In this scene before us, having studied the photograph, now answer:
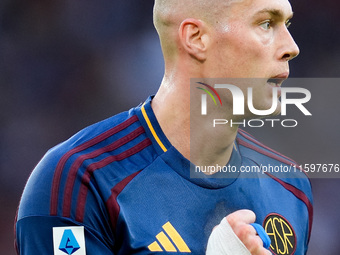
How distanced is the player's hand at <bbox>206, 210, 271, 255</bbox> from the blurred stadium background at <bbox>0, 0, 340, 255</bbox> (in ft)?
7.04

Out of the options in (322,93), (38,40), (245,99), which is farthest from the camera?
(322,93)

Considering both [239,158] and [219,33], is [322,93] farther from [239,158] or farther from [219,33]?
[219,33]

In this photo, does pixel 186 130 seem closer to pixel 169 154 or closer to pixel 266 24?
pixel 169 154

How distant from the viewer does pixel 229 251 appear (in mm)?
2176

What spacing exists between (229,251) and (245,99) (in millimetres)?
521

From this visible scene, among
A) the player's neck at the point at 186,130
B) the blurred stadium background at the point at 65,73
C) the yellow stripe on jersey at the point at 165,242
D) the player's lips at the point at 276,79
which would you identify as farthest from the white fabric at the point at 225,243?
the blurred stadium background at the point at 65,73

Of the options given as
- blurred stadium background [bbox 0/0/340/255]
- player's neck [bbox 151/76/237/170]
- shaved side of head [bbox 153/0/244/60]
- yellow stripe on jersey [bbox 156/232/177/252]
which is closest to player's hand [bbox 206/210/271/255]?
yellow stripe on jersey [bbox 156/232/177/252]

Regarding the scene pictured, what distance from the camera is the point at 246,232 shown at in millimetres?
2217

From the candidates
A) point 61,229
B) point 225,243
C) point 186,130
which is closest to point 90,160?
point 61,229

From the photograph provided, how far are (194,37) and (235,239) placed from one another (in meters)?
0.70

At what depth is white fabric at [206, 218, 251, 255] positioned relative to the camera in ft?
7.14

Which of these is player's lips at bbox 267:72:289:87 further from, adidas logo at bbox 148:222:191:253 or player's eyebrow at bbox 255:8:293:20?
adidas logo at bbox 148:222:191:253

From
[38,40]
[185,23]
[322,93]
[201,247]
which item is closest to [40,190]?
[201,247]

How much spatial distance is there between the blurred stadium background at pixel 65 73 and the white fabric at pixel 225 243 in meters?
2.18
